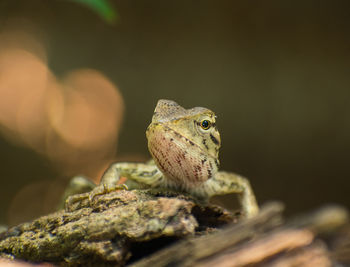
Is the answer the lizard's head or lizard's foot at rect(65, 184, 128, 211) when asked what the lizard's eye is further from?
lizard's foot at rect(65, 184, 128, 211)

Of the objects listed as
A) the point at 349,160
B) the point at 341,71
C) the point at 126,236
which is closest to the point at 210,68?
the point at 341,71

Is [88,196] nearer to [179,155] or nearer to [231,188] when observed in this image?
[179,155]

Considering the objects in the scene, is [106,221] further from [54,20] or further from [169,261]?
[54,20]

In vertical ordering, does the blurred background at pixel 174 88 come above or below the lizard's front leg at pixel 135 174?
above

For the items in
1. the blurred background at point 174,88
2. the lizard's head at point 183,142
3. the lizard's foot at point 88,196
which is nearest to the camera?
the lizard's foot at point 88,196

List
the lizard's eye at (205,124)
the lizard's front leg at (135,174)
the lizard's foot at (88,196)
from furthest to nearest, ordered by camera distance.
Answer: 1. the lizard's front leg at (135,174)
2. the lizard's eye at (205,124)
3. the lizard's foot at (88,196)

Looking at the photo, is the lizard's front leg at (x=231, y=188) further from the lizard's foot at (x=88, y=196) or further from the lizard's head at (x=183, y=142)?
the lizard's foot at (x=88, y=196)

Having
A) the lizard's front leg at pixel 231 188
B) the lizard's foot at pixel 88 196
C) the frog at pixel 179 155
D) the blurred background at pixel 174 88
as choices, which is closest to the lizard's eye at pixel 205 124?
the frog at pixel 179 155
